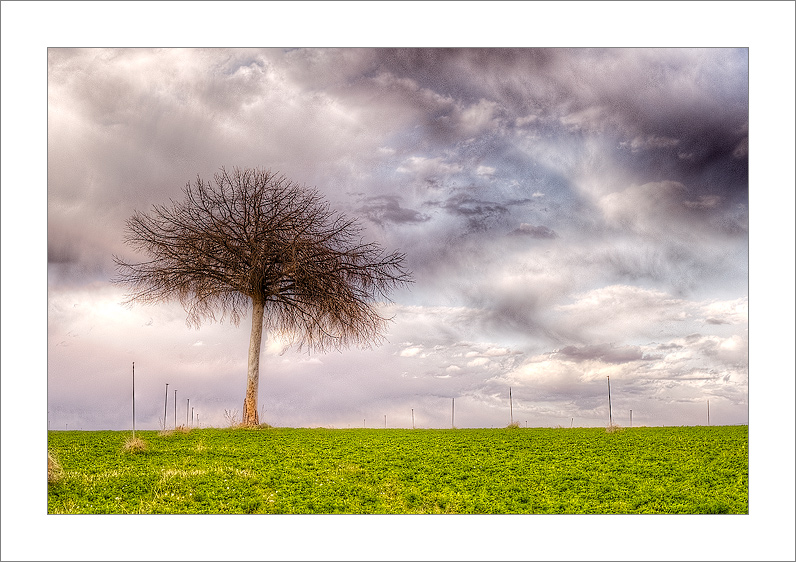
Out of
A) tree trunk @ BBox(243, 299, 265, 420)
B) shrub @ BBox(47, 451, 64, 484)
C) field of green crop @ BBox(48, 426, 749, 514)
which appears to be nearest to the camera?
field of green crop @ BBox(48, 426, 749, 514)

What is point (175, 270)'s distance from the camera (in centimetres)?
1543

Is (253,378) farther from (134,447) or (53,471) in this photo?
(53,471)

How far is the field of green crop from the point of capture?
8.86 metres

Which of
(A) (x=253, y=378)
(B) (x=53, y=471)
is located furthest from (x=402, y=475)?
(A) (x=253, y=378)

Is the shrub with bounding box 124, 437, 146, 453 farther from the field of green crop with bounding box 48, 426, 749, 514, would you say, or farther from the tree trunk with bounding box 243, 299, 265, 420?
the tree trunk with bounding box 243, 299, 265, 420

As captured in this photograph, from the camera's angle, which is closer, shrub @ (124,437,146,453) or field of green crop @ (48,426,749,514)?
field of green crop @ (48,426,749,514)

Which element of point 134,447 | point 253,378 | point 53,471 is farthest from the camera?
point 253,378

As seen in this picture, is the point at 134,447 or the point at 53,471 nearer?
the point at 53,471

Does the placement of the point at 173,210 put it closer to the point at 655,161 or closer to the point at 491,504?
the point at 491,504

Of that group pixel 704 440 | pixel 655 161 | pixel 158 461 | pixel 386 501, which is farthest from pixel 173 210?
pixel 704 440

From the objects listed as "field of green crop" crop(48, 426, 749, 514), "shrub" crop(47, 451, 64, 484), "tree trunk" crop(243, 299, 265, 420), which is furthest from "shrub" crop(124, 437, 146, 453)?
Answer: "tree trunk" crop(243, 299, 265, 420)

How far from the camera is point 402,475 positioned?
32.3ft

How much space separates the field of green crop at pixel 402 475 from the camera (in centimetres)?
886

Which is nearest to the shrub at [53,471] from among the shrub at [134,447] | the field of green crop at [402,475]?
the field of green crop at [402,475]
